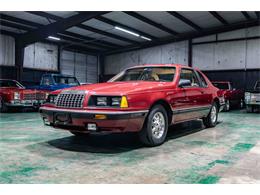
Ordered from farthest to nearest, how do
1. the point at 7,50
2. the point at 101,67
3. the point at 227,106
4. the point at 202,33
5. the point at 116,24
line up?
the point at 101,67, the point at 202,33, the point at 7,50, the point at 116,24, the point at 227,106

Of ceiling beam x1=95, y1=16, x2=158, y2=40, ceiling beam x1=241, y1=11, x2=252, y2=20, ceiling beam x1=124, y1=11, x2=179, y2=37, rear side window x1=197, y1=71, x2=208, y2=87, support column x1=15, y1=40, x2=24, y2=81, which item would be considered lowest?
rear side window x1=197, y1=71, x2=208, y2=87

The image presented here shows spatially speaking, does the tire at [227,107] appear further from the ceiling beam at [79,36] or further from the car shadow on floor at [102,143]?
the ceiling beam at [79,36]

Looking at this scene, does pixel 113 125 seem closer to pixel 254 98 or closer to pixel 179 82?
pixel 179 82

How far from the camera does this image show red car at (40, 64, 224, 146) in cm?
360

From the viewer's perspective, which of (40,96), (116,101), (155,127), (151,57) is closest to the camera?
(116,101)

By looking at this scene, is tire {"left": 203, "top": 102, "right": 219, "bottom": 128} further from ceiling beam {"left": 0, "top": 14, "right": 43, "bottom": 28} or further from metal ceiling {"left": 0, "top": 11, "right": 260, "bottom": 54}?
ceiling beam {"left": 0, "top": 14, "right": 43, "bottom": 28}

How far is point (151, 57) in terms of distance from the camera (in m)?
19.2

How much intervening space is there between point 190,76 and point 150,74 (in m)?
1.03

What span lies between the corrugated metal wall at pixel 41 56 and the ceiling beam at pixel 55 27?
159 centimetres

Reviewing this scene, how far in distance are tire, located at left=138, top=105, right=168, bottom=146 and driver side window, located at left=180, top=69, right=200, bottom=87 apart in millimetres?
1111

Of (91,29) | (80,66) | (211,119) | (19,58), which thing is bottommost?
(211,119)

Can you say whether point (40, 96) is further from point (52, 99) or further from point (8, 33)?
point (52, 99)

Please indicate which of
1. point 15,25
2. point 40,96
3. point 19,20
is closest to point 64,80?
point 40,96

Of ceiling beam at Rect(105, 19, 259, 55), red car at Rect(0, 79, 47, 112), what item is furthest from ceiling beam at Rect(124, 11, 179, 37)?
red car at Rect(0, 79, 47, 112)
